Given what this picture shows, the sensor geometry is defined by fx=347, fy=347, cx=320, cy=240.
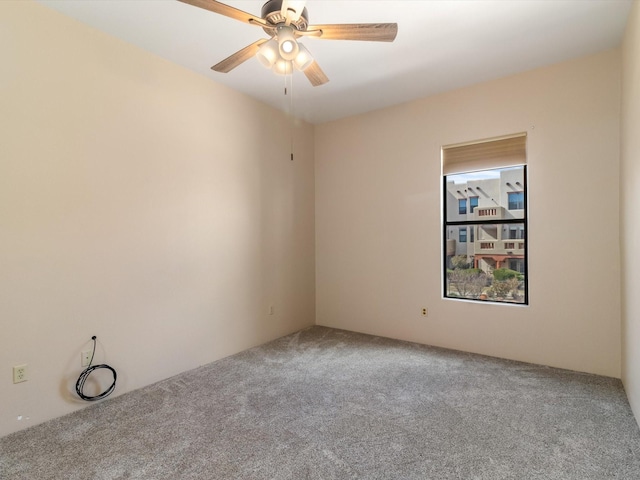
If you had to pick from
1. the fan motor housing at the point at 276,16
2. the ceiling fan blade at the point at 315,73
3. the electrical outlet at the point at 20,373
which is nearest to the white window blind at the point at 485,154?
the ceiling fan blade at the point at 315,73

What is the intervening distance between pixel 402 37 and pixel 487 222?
2053 millimetres

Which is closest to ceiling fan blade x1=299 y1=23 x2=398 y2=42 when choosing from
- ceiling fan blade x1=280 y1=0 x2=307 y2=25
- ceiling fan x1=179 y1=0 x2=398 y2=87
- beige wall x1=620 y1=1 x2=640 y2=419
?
ceiling fan x1=179 y1=0 x2=398 y2=87

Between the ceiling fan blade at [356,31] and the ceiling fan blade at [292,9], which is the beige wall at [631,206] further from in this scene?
the ceiling fan blade at [292,9]

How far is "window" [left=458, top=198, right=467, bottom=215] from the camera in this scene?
386 cm

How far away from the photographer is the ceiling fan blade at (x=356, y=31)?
6.09 ft

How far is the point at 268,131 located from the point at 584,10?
9.87ft

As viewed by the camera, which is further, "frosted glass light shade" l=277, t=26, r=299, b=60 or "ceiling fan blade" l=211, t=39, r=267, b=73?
"ceiling fan blade" l=211, t=39, r=267, b=73

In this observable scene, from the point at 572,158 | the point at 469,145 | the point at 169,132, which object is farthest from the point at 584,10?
the point at 169,132

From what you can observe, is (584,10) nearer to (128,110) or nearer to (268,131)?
(268,131)

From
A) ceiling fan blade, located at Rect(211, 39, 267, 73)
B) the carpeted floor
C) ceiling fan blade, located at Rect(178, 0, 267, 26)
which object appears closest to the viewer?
ceiling fan blade, located at Rect(178, 0, 267, 26)

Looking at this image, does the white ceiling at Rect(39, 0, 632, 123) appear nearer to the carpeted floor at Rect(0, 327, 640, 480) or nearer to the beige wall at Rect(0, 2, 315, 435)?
the beige wall at Rect(0, 2, 315, 435)

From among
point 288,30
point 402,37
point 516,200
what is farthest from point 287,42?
point 516,200

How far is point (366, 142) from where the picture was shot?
438 cm

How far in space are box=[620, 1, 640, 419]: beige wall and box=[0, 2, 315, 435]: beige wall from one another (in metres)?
3.26
